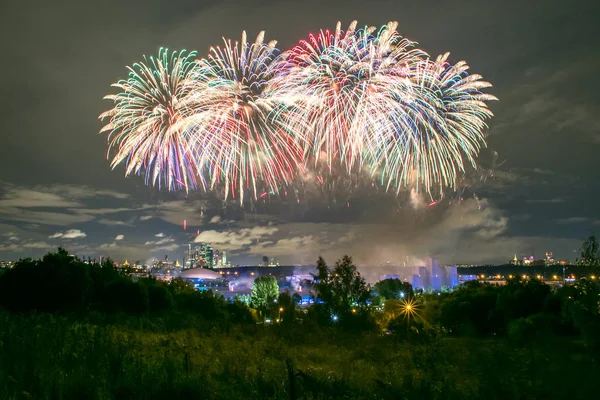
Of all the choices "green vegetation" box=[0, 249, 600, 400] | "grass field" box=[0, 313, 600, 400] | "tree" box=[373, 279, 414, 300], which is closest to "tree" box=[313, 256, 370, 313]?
"green vegetation" box=[0, 249, 600, 400]

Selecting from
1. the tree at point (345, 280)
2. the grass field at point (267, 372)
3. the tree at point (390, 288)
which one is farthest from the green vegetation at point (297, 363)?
the tree at point (390, 288)

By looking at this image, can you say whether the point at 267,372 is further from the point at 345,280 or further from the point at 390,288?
the point at 390,288

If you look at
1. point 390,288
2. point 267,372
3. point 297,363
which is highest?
point 267,372

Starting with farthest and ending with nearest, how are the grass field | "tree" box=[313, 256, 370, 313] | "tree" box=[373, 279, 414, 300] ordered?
1. "tree" box=[373, 279, 414, 300]
2. "tree" box=[313, 256, 370, 313]
3. the grass field

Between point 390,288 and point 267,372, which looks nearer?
point 267,372

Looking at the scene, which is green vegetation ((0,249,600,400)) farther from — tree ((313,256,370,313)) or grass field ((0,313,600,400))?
tree ((313,256,370,313))

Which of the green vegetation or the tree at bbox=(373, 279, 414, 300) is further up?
the green vegetation

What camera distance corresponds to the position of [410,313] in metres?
36.0

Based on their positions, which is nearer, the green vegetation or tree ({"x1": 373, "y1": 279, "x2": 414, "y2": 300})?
the green vegetation

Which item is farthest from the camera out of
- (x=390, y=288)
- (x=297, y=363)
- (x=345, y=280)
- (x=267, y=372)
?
(x=390, y=288)

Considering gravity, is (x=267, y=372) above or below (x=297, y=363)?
above

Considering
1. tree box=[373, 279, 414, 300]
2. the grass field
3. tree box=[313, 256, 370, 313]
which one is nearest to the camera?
the grass field

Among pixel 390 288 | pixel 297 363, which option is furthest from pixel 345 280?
pixel 390 288

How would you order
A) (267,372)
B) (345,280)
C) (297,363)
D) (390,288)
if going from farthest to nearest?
(390,288) < (345,280) < (297,363) < (267,372)
